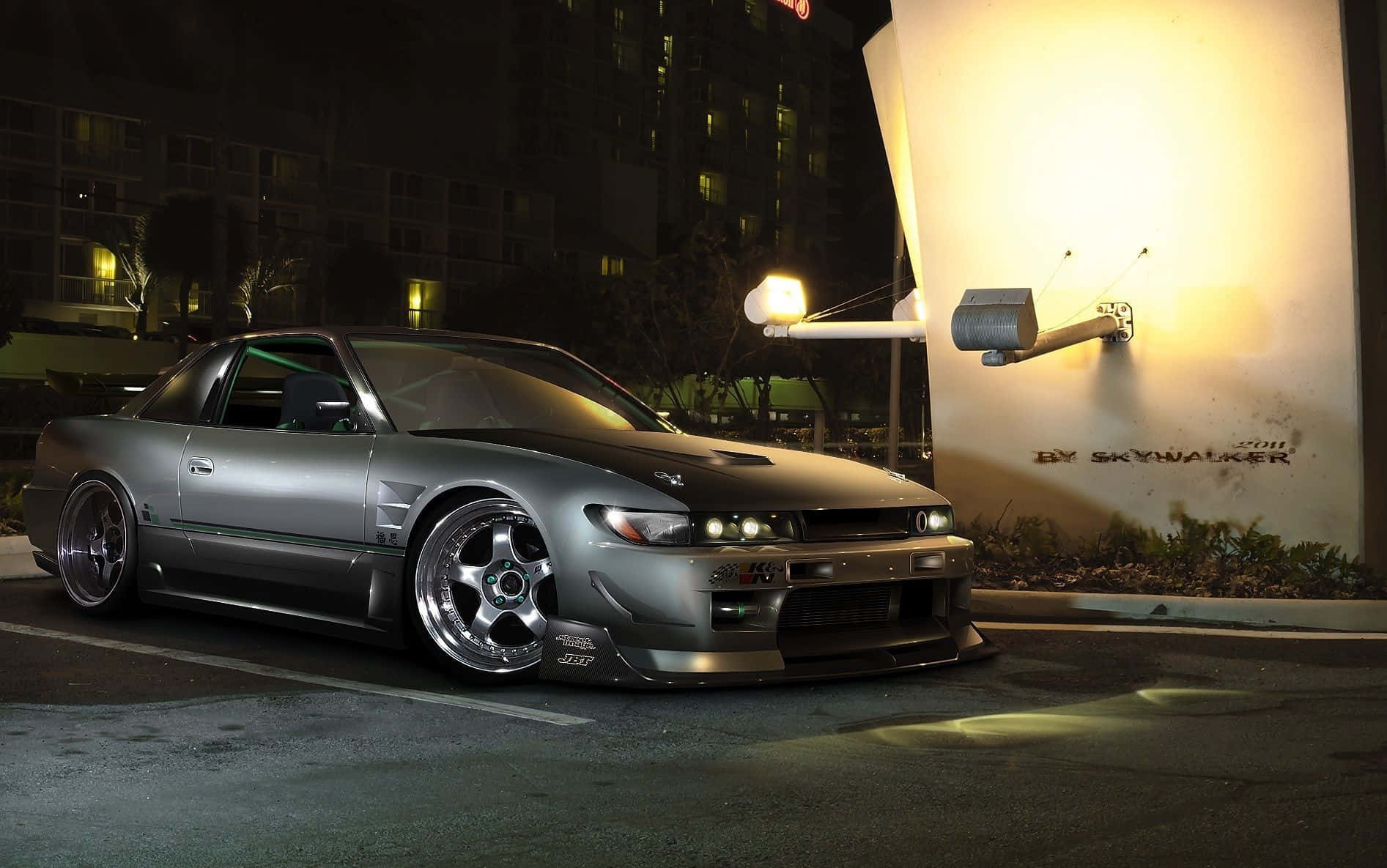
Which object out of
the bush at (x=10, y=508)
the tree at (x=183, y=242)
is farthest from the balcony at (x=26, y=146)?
the bush at (x=10, y=508)

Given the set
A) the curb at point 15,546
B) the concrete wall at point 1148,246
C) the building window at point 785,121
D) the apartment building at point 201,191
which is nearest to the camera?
the curb at point 15,546

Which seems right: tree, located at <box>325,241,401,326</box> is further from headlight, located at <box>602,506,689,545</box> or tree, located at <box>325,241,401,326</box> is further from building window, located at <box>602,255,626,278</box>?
headlight, located at <box>602,506,689,545</box>

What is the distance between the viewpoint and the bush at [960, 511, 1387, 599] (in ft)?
31.6

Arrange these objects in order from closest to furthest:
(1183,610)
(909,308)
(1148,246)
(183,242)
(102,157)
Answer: (1183,610), (1148,246), (909,308), (183,242), (102,157)

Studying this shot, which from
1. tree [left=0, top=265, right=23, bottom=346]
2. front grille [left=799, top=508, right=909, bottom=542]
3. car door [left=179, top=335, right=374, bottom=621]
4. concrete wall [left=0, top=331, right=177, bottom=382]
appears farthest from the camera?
concrete wall [left=0, top=331, right=177, bottom=382]

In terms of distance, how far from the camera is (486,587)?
6410 millimetres

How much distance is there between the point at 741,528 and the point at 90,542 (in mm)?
3729

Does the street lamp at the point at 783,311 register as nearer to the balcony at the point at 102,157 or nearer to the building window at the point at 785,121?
the balcony at the point at 102,157

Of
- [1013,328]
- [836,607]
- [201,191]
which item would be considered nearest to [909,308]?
[1013,328]

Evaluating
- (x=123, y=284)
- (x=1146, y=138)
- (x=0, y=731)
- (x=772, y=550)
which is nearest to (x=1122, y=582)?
(x=1146, y=138)

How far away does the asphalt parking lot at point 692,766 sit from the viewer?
13.4ft

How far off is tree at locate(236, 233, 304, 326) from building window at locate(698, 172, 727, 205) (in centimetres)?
4818

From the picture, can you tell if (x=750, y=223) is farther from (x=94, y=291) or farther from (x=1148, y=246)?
(x=1148, y=246)

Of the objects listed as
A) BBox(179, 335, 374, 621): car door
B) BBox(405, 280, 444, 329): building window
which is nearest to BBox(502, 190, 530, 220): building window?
BBox(405, 280, 444, 329): building window
